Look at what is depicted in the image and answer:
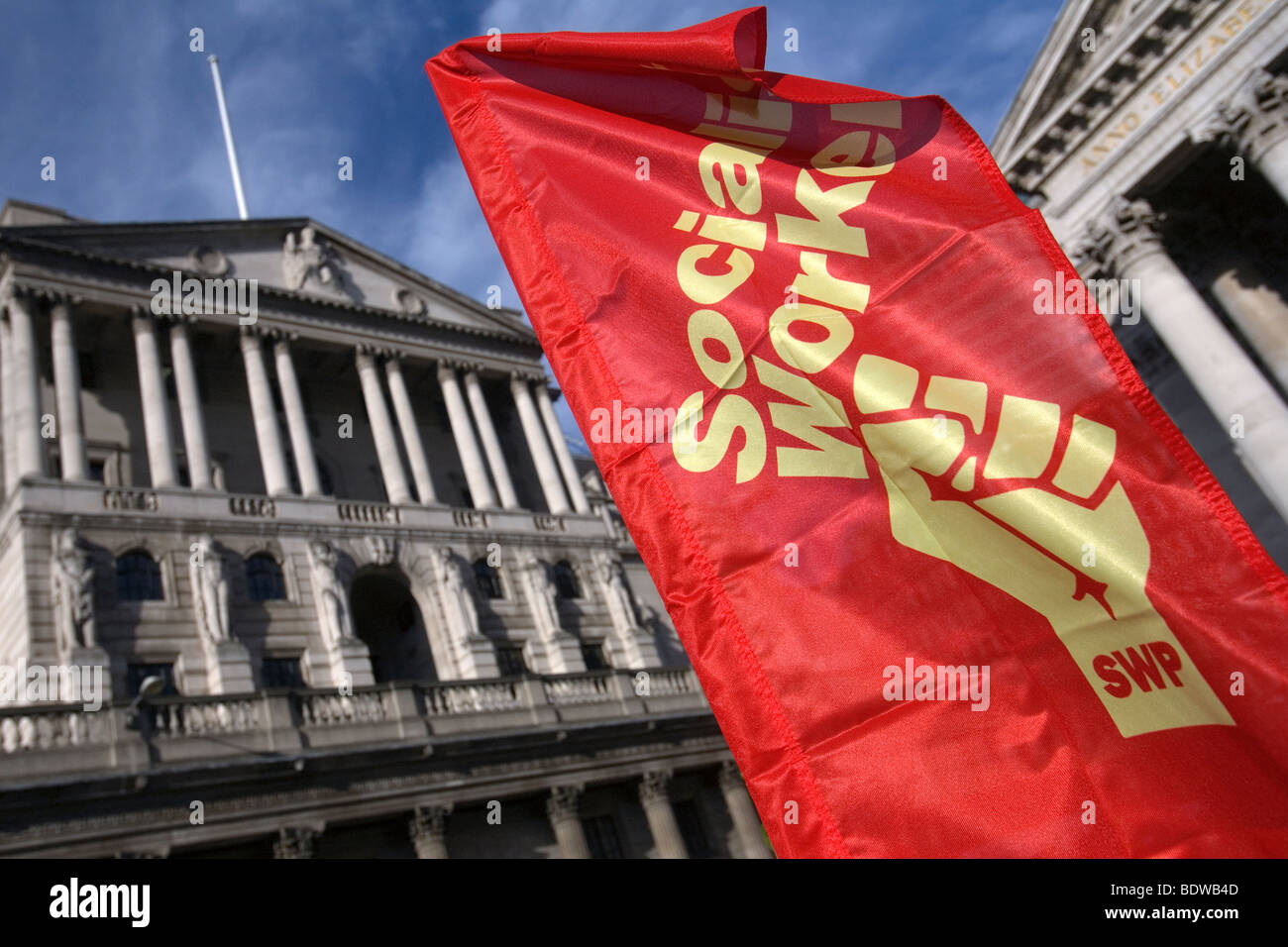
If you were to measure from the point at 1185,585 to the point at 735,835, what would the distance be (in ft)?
95.4

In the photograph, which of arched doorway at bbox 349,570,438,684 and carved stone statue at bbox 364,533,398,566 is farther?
arched doorway at bbox 349,570,438,684

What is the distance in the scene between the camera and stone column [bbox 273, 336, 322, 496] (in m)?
34.6

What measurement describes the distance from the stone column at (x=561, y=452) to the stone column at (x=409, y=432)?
6.13m

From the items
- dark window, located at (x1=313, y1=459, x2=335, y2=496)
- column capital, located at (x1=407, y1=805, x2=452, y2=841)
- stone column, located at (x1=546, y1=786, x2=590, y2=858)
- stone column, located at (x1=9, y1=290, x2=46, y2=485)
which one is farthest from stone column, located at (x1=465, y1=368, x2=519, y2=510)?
stone column, located at (x1=9, y1=290, x2=46, y2=485)

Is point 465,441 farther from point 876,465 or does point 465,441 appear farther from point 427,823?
point 876,465

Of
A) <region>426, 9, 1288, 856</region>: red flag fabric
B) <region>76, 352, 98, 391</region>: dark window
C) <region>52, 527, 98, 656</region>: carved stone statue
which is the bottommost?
<region>426, 9, 1288, 856</region>: red flag fabric

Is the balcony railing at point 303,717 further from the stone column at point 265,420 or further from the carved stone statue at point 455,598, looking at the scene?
the stone column at point 265,420

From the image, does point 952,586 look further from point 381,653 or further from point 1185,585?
point 381,653

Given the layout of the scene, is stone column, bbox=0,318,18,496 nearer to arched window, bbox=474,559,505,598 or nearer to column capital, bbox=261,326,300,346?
column capital, bbox=261,326,300,346

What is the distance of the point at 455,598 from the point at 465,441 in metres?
8.88

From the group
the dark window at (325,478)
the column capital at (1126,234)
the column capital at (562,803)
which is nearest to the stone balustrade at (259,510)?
the dark window at (325,478)

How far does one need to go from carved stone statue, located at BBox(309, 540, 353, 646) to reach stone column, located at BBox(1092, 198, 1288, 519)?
82.9 feet

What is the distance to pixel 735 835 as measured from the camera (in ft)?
104

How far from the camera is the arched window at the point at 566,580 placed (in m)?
38.5
